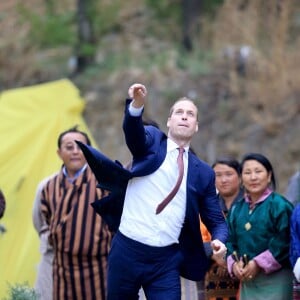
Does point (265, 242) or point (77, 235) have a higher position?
point (77, 235)

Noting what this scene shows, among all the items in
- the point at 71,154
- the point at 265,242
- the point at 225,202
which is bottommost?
the point at 265,242

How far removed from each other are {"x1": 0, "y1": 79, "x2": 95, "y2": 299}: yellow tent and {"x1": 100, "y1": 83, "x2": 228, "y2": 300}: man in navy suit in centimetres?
298

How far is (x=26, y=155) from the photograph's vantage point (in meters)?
9.98

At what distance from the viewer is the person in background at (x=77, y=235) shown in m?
7.66

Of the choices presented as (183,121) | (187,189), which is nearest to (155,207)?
(187,189)

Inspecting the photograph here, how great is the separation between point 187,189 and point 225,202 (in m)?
1.89

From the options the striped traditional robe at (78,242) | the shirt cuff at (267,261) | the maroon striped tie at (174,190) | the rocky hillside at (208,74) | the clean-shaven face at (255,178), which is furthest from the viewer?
the rocky hillside at (208,74)

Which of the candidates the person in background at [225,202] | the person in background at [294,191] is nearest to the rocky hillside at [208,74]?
the person in background at [294,191]

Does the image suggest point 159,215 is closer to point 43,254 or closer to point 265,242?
point 265,242

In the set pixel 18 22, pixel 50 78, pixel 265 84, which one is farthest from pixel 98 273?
pixel 18 22

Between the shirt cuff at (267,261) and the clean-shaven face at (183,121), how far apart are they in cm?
140

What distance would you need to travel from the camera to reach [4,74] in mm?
16734

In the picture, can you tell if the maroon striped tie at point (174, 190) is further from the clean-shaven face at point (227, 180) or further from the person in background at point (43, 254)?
the person in background at point (43, 254)

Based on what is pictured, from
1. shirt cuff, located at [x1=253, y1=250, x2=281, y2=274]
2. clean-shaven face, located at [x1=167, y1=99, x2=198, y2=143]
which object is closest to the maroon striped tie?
clean-shaven face, located at [x1=167, y1=99, x2=198, y2=143]
